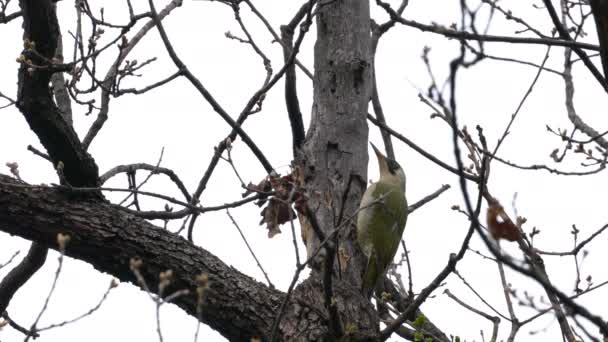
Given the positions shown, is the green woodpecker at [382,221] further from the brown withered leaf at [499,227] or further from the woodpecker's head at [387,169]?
the brown withered leaf at [499,227]

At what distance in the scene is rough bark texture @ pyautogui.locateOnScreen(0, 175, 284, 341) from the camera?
13.7ft

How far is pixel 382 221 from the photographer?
6.44m

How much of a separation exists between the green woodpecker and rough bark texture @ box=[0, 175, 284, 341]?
0.87 meters

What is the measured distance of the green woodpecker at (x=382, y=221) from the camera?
5.46 meters

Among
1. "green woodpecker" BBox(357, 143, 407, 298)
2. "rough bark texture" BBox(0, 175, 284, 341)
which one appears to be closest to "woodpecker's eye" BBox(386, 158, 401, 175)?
"green woodpecker" BBox(357, 143, 407, 298)

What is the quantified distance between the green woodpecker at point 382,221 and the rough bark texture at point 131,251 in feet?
2.85

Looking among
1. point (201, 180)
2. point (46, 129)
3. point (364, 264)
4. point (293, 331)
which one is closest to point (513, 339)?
point (364, 264)

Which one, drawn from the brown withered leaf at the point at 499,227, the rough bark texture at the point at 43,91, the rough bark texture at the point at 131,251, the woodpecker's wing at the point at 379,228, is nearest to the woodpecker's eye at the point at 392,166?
the woodpecker's wing at the point at 379,228

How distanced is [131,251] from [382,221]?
271 cm

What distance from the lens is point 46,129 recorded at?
430 centimetres

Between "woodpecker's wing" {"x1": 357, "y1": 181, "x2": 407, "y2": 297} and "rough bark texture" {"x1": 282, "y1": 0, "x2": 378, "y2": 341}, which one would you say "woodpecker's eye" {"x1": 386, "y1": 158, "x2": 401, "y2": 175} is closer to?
"woodpecker's wing" {"x1": 357, "y1": 181, "x2": 407, "y2": 297}

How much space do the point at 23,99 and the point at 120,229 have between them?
844mm

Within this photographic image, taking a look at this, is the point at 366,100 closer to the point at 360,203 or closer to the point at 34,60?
the point at 360,203

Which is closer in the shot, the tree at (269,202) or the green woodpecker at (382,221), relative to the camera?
the tree at (269,202)
